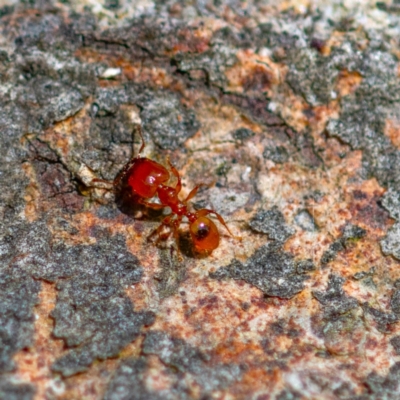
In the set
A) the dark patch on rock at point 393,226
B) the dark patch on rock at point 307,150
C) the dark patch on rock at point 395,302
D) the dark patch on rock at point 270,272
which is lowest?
the dark patch on rock at point 270,272

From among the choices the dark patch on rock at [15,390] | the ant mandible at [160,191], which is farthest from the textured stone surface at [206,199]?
the ant mandible at [160,191]

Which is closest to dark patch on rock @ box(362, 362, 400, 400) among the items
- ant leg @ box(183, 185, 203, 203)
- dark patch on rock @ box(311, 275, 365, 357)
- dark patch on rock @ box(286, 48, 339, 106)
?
dark patch on rock @ box(311, 275, 365, 357)

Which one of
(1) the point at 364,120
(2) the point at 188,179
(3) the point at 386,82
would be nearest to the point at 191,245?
(2) the point at 188,179

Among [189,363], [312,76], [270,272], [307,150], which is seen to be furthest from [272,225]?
[312,76]

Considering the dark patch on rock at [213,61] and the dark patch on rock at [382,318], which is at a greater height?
the dark patch on rock at [213,61]

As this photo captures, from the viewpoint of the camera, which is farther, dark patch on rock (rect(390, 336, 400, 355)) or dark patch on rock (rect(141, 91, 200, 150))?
dark patch on rock (rect(141, 91, 200, 150))

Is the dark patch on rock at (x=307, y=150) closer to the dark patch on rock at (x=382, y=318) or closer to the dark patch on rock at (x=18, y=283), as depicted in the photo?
the dark patch on rock at (x=382, y=318)

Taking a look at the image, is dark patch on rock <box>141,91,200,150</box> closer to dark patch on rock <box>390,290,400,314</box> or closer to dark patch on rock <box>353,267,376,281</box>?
dark patch on rock <box>353,267,376,281</box>
